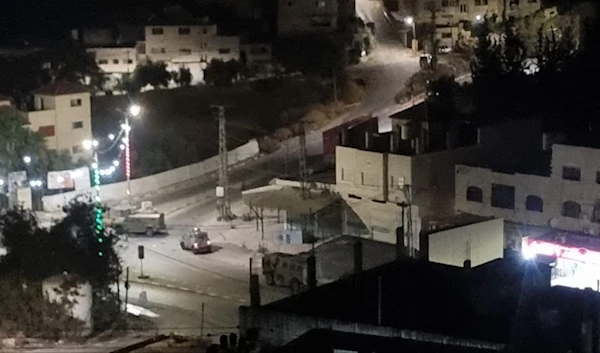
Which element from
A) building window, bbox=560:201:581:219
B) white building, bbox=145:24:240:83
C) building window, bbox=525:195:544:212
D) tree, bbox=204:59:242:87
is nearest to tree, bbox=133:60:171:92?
tree, bbox=204:59:242:87

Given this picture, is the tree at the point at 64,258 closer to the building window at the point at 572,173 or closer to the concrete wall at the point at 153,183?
the concrete wall at the point at 153,183

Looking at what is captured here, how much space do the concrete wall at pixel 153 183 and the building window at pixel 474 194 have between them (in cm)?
562

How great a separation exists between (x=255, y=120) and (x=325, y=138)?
4.82m

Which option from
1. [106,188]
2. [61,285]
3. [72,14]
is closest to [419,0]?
[72,14]

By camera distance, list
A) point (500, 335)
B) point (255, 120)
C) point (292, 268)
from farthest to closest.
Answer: point (255, 120)
point (292, 268)
point (500, 335)

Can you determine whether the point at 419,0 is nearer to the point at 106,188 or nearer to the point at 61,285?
the point at 106,188

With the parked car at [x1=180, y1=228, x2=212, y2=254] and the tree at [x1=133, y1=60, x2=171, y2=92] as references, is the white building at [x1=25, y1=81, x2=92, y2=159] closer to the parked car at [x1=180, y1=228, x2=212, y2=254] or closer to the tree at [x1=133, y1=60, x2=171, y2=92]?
the tree at [x1=133, y1=60, x2=171, y2=92]

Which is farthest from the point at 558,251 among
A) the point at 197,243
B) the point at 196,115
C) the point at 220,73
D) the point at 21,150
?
the point at 220,73

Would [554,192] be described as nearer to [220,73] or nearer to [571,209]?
[571,209]

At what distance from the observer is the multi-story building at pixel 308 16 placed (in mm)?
29234

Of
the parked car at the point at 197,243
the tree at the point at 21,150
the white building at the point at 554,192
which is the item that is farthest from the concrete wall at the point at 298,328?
the tree at the point at 21,150

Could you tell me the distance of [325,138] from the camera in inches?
773

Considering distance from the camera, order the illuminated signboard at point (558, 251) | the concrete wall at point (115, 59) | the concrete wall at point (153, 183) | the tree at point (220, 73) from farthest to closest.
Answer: the concrete wall at point (115, 59) < the tree at point (220, 73) < the concrete wall at point (153, 183) < the illuminated signboard at point (558, 251)

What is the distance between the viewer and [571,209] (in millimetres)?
13586
